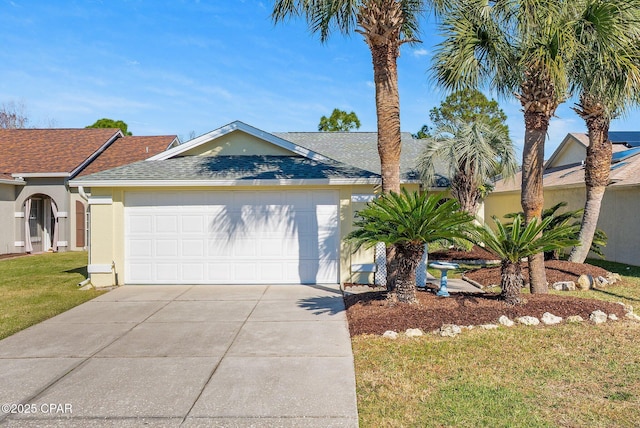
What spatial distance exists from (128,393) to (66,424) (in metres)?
0.65

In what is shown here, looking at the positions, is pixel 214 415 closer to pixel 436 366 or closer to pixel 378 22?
pixel 436 366

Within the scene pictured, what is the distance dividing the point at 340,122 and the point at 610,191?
918 inches

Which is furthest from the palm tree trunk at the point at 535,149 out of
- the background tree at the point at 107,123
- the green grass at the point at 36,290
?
the background tree at the point at 107,123

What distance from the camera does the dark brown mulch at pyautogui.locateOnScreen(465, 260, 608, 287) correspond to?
10156 millimetres

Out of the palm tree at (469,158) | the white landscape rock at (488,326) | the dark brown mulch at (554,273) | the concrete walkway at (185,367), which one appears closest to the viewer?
the concrete walkway at (185,367)

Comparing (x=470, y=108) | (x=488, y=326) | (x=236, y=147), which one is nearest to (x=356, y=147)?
(x=236, y=147)

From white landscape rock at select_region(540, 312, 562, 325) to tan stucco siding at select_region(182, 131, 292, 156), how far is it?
748 cm

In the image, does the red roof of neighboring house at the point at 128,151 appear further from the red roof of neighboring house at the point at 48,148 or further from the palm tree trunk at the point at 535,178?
the palm tree trunk at the point at 535,178

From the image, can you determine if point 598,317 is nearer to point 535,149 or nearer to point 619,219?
point 535,149

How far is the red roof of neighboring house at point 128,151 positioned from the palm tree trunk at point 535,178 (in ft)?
56.7

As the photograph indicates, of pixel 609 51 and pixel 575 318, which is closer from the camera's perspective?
pixel 575 318

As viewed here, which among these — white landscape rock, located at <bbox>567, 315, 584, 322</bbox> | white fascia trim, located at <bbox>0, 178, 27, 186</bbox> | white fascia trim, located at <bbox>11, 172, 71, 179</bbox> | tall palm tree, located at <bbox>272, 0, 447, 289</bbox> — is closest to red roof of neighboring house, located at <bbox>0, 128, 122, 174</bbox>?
white fascia trim, located at <bbox>11, 172, 71, 179</bbox>

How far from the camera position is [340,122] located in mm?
34969

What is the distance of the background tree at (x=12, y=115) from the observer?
3997 cm
